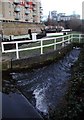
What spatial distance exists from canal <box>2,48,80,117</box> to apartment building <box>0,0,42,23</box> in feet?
152

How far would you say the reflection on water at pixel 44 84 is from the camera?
725cm

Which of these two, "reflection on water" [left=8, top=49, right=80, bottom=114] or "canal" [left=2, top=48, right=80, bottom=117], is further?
"reflection on water" [left=8, top=49, right=80, bottom=114]

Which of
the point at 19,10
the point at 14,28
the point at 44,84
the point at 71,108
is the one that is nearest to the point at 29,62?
the point at 44,84

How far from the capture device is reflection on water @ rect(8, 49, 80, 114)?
286 inches

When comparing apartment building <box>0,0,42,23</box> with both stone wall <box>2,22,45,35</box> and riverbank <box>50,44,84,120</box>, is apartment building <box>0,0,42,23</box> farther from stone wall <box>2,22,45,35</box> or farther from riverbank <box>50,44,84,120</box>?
riverbank <box>50,44,84,120</box>

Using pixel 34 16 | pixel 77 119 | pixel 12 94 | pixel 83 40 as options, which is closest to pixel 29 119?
pixel 77 119

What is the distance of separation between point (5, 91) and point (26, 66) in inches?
171

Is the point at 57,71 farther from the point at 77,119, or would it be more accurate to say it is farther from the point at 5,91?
the point at 77,119

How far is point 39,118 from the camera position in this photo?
5785 millimetres

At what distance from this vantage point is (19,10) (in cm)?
7512

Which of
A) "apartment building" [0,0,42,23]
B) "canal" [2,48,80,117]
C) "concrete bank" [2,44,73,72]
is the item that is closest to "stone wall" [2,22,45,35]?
"apartment building" [0,0,42,23]

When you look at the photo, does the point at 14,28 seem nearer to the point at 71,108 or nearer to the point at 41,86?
the point at 41,86

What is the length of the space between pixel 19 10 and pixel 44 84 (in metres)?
68.2

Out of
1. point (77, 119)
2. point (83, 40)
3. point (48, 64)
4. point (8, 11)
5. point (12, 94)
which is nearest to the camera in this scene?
point (77, 119)
